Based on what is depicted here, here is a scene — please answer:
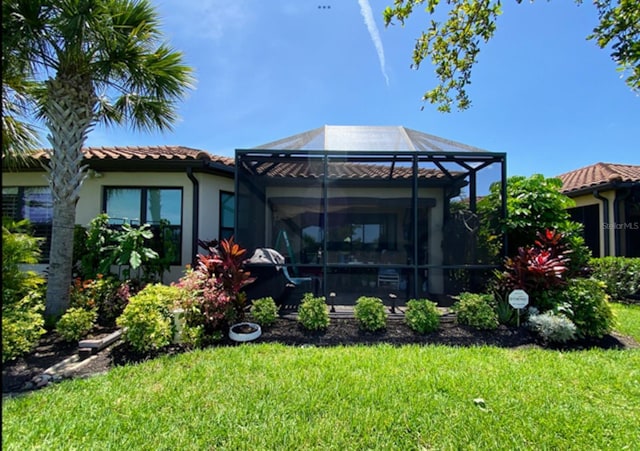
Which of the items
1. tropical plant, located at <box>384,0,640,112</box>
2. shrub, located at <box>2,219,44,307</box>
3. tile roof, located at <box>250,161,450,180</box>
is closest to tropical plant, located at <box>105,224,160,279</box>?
shrub, located at <box>2,219,44,307</box>

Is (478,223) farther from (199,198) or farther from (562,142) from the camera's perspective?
(562,142)

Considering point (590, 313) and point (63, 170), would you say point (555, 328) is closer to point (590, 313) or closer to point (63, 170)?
point (590, 313)

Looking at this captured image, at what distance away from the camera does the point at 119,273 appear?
21.9ft

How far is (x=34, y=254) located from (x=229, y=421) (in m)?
3.18

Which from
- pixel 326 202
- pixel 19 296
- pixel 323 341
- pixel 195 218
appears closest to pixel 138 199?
pixel 195 218

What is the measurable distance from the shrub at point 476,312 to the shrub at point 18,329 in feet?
21.0

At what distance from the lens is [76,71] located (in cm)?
482

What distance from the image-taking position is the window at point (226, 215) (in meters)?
7.72

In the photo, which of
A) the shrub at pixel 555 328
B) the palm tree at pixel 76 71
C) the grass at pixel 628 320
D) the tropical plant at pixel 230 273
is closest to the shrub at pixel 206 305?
the tropical plant at pixel 230 273

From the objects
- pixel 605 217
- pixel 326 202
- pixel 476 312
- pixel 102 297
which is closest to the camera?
pixel 476 312

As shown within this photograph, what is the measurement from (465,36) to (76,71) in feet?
20.1

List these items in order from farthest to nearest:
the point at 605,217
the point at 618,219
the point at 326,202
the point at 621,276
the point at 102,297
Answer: the point at 605,217 → the point at 618,219 → the point at 621,276 → the point at 326,202 → the point at 102,297

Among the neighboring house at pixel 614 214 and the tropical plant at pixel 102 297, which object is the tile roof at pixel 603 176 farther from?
the tropical plant at pixel 102 297

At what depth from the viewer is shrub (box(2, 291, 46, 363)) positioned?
3.52m
